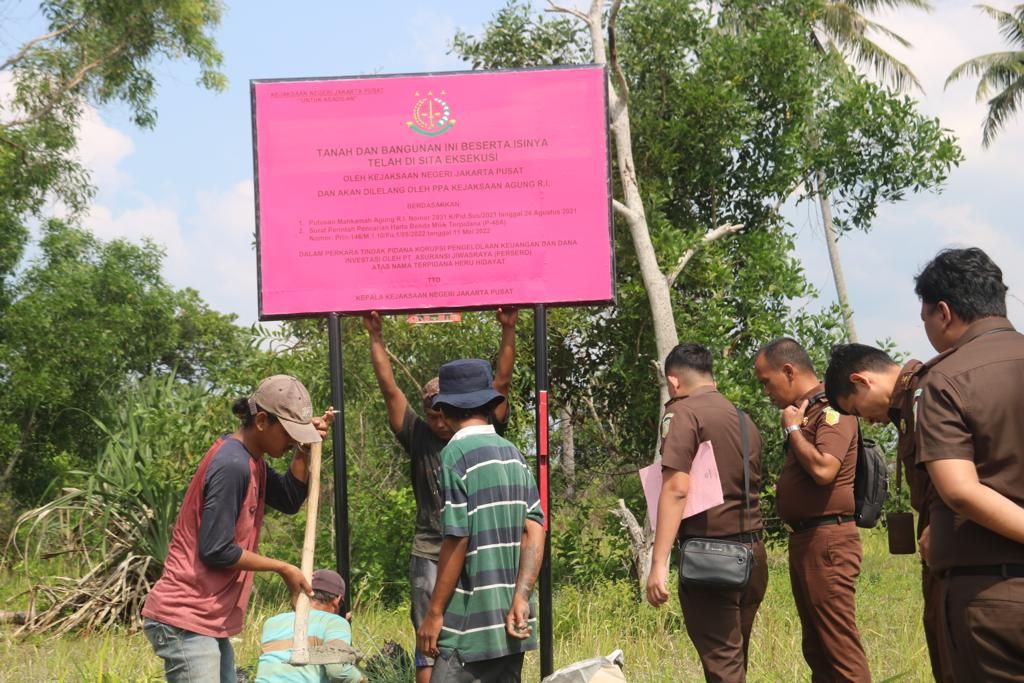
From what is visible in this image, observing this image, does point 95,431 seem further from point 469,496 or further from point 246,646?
point 469,496

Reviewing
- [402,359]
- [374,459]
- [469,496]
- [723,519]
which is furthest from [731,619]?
[374,459]

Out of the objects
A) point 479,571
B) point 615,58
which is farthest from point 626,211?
point 479,571

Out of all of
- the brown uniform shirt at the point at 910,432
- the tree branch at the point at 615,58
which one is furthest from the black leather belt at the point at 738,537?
the tree branch at the point at 615,58

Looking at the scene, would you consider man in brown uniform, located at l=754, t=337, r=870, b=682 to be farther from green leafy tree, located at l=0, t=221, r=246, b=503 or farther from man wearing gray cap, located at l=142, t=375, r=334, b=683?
green leafy tree, located at l=0, t=221, r=246, b=503

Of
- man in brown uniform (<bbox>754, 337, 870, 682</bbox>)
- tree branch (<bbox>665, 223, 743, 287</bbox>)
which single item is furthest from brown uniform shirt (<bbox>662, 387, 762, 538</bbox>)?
tree branch (<bbox>665, 223, 743, 287</bbox>)

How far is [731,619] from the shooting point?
4.63 metres

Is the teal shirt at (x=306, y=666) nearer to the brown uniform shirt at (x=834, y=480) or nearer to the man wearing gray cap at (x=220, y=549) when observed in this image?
the man wearing gray cap at (x=220, y=549)

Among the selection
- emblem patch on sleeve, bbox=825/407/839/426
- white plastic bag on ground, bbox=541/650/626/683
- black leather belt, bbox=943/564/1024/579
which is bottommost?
white plastic bag on ground, bbox=541/650/626/683

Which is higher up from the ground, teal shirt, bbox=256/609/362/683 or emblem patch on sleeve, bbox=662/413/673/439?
emblem patch on sleeve, bbox=662/413/673/439

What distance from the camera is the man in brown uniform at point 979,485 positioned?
9.37 feet

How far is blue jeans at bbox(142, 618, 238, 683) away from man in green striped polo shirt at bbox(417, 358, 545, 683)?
2.41 feet

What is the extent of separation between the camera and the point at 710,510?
4.71 meters

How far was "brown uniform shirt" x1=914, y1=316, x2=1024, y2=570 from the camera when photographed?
9.60 feet

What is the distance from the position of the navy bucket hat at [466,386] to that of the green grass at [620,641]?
2761 mm
